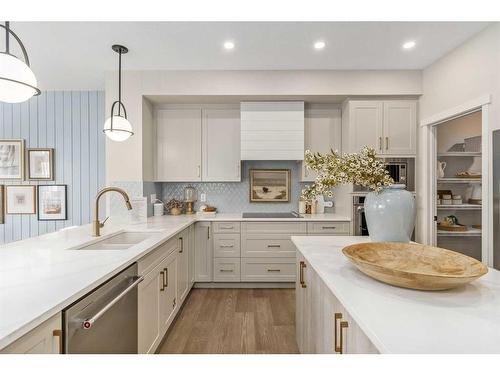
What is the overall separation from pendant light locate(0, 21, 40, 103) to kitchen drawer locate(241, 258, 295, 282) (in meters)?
2.57

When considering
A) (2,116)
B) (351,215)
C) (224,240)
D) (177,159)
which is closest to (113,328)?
(224,240)

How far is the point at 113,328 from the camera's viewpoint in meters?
1.31

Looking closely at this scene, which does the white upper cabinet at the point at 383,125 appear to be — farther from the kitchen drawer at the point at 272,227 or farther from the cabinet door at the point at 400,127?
the kitchen drawer at the point at 272,227

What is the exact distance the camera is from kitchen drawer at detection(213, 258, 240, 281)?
320cm

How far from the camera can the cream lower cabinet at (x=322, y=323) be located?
935mm

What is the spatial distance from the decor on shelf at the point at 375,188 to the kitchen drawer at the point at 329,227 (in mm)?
1678

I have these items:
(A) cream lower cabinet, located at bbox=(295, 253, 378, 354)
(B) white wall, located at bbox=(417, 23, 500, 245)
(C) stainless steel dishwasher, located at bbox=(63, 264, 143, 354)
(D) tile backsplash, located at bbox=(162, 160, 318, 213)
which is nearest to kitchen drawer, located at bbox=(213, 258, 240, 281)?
(D) tile backsplash, located at bbox=(162, 160, 318, 213)

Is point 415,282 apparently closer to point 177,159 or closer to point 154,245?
point 154,245

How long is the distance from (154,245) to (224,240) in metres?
1.49

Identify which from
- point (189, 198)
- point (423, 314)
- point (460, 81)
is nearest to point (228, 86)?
point (189, 198)

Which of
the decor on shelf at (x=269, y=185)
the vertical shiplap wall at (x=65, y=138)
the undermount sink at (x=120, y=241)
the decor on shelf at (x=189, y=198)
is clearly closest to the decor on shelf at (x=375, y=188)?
the undermount sink at (x=120, y=241)

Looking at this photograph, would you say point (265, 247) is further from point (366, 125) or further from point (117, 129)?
point (117, 129)

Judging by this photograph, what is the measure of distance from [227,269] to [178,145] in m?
1.73

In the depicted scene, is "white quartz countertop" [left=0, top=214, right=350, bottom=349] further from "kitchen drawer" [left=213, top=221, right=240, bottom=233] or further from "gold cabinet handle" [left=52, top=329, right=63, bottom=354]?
Answer: "kitchen drawer" [left=213, top=221, right=240, bottom=233]
